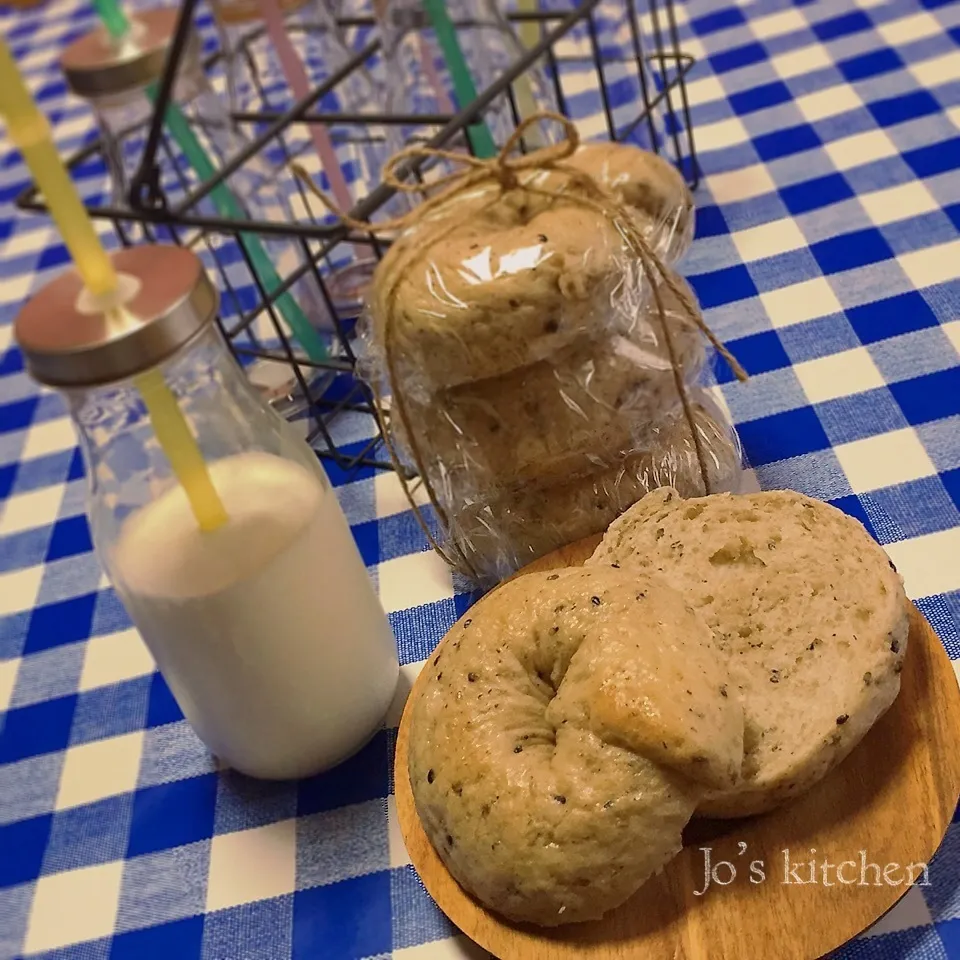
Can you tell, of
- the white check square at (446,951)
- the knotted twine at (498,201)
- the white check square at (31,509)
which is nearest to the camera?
the white check square at (446,951)

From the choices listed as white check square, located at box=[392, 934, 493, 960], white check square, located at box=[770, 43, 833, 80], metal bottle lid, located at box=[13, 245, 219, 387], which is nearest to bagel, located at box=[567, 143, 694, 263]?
metal bottle lid, located at box=[13, 245, 219, 387]

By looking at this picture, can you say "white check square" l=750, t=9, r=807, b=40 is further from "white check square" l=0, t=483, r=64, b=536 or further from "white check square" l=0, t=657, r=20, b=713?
"white check square" l=0, t=657, r=20, b=713

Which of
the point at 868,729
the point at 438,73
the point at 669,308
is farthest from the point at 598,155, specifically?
the point at 868,729

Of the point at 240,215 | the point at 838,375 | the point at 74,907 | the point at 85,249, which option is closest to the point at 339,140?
the point at 240,215

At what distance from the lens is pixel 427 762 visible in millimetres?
533

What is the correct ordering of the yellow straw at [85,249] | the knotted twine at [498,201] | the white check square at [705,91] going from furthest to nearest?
the white check square at [705,91], the knotted twine at [498,201], the yellow straw at [85,249]

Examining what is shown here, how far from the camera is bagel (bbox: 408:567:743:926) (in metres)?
0.47

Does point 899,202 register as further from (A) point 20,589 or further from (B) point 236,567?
(A) point 20,589

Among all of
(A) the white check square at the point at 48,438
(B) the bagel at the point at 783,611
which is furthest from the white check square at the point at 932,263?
(A) the white check square at the point at 48,438

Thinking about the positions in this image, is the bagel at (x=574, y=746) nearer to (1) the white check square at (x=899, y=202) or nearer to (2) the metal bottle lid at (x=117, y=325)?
(2) the metal bottle lid at (x=117, y=325)

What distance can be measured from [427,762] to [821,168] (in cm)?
82

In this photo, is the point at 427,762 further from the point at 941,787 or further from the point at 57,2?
the point at 57,2

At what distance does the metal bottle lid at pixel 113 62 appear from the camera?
2.35 feet

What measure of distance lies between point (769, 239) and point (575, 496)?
0.44 meters
